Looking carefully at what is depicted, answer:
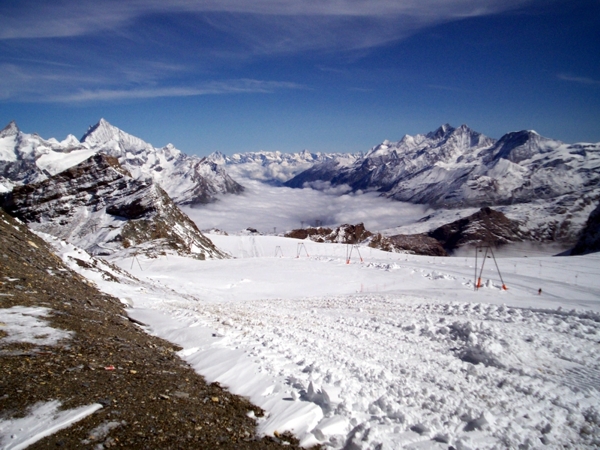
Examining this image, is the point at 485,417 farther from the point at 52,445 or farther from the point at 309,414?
the point at 52,445

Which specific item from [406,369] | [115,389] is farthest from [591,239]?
[115,389]

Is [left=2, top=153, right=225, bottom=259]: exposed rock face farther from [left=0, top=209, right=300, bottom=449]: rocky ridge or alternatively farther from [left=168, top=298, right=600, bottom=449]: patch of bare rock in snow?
[left=168, top=298, right=600, bottom=449]: patch of bare rock in snow

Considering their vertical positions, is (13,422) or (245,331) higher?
(13,422)

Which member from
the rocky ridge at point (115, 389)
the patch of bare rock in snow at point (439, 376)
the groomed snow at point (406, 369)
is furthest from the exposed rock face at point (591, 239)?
the rocky ridge at point (115, 389)

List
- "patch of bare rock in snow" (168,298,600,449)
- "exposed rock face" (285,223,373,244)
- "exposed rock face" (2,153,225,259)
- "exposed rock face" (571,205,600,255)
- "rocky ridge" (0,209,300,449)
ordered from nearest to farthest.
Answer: "rocky ridge" (0,209,300,449) → "patch of bare rock in snow" (168,298,600,449) → "exposed rock face" (2,153,225,259) → "exposed rock face" (285,223,373,244) → "exposed rock face" (571,205,600,255)

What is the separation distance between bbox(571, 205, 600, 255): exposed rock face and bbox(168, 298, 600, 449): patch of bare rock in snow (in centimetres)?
18279

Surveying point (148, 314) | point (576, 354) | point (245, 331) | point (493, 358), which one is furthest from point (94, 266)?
point (576, 354)

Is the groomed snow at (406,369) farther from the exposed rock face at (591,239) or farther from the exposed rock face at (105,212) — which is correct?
the exposed rock face at (591,239)

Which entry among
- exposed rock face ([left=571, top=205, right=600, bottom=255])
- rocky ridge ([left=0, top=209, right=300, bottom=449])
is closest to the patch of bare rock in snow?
rocky ridge ([left=0, top=209, right=300, bottom=449])

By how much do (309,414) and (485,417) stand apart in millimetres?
3152

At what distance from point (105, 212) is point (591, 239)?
633 ft

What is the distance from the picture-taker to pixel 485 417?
6.38 m

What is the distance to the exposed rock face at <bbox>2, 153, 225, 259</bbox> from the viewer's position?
55062mm

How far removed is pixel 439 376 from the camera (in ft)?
27.1
